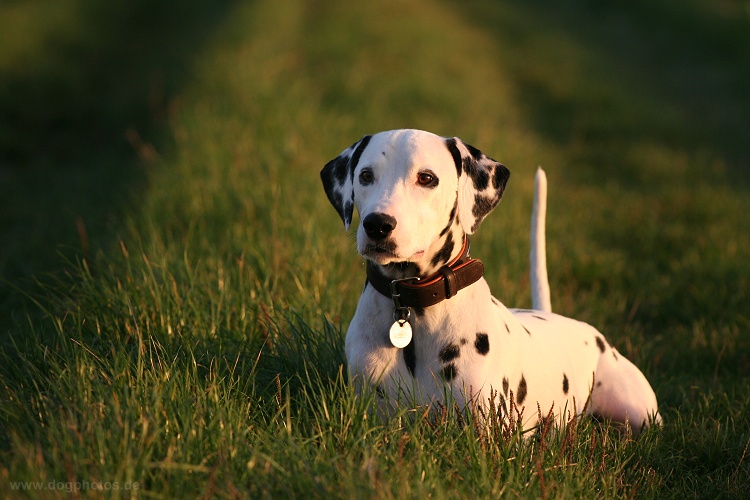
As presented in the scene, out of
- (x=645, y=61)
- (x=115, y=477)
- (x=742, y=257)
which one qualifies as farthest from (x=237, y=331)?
(x=645, y=61)

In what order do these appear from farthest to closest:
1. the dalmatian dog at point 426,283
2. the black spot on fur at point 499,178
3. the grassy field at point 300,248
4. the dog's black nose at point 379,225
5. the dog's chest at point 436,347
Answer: the black spot on fur at point 499,178 → the dog's chest at point 436,347 → the dalmatian dog at point 426,283 → the dog's black nose at point 379,225 → the grassy field at point 300,248

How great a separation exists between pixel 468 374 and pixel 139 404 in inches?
50.4

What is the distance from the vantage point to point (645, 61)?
16.7 m

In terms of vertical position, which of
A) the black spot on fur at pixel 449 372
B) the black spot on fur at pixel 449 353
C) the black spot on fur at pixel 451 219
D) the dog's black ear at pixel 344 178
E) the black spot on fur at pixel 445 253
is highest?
the dog's black ear at pixel 344 178

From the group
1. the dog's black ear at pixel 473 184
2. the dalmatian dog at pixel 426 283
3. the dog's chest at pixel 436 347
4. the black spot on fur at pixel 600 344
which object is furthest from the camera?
the black spot on fur at pixel 600 344

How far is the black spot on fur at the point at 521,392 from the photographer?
362cm

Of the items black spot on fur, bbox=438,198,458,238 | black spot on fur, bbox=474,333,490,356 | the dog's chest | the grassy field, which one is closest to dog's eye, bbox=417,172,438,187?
black spot on fur, bbox=438,198,458,238

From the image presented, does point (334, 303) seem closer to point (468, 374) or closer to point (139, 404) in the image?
point (468, 374)

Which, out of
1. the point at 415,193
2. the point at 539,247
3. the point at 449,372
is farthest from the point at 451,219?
the point at 539,247

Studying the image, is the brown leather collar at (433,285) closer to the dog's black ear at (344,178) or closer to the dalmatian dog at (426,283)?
the dalmatian dog at (426,283)

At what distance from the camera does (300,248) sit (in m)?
5.34

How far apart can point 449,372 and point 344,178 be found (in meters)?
0.98

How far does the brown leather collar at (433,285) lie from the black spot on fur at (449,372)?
26 centimetres

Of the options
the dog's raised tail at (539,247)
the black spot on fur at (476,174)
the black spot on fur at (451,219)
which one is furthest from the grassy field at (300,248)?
the black spot on fur at (476,174)
